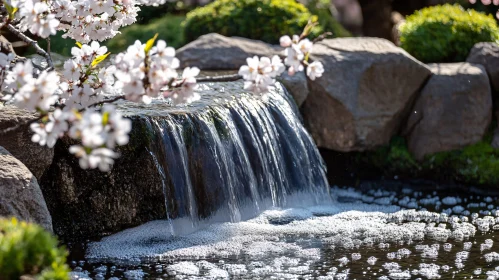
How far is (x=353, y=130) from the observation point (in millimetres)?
10406

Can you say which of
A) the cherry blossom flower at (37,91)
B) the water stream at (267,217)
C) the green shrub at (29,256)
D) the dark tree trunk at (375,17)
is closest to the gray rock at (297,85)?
the water stream at (267,217)

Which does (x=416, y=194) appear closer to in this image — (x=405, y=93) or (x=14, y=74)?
(x=405, y=93)

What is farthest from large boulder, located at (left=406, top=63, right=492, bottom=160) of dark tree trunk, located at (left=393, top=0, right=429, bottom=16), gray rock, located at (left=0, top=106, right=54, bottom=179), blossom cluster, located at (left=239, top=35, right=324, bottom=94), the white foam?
dark tree trunk, located at (left=393, top=0, right=429, bottom=16)

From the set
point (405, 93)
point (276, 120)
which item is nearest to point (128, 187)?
point (276, 120)

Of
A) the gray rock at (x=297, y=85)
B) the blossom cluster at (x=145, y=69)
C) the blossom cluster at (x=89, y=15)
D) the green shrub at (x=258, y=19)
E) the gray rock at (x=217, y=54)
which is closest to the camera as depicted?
the blossom cluster at (x=145, y=69)

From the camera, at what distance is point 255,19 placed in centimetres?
1172

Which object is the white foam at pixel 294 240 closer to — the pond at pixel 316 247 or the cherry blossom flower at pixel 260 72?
the pond at pixel 316 247

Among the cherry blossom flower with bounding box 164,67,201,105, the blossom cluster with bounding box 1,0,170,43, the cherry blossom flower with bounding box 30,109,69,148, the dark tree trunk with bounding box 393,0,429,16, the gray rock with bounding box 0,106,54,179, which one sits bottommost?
the gray rock with bounding box 0,106,54,179

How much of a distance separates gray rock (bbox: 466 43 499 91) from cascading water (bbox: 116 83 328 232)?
2.82 m

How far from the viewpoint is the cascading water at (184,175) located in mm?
7520

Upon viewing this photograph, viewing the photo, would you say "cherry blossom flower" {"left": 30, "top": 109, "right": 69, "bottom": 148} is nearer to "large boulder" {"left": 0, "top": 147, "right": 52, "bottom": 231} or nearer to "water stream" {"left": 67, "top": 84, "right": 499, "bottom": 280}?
"large boulder" {"left": 0, "top": 147, "right": 52, "bottom": 231}

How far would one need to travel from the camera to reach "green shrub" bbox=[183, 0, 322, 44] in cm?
A: 1164

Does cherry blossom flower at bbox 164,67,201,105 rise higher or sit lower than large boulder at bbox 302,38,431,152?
higher

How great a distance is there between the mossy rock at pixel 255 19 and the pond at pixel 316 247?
3600mm
